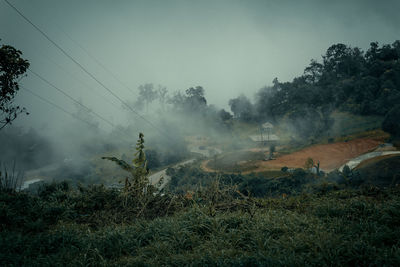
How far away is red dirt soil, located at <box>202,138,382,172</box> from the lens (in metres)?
12.3

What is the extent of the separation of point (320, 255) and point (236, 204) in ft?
8.36

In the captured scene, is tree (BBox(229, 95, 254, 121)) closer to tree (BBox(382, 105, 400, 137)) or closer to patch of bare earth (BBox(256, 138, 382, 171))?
patch of bare earth (BBox(256, 138, 382, 171))

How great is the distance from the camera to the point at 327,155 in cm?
1370

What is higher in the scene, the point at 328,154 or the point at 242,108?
the point at 242,108

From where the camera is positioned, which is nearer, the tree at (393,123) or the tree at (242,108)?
the tree at (393,123)

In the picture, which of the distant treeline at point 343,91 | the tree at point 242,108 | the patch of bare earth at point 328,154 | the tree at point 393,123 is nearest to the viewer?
the tree at point 393,123

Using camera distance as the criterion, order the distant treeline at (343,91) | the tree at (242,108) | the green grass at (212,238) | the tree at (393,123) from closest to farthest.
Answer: the green grass at (212,238)
the tree at (393,123)
the distant treeline at (343,91)
the tree at (242,108)

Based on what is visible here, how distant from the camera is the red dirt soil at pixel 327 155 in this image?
12.3 meters

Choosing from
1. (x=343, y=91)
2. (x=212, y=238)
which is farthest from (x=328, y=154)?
(x=212, y=238)

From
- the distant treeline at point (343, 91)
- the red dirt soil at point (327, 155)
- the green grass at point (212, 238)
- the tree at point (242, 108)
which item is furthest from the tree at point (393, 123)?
the tree at point (242, 108)

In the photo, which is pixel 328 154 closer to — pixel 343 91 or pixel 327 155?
pixel 327 155

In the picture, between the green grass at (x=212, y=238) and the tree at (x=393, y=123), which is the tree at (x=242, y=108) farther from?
the green grass at (x=212, y=238)

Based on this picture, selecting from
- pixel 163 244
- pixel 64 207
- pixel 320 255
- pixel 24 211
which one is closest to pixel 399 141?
pixel 320 255

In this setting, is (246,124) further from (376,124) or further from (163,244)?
(163,244)
